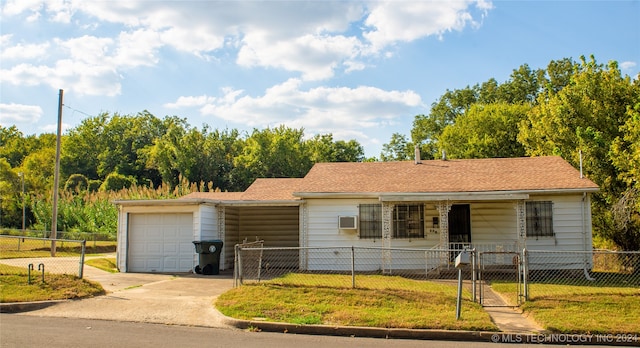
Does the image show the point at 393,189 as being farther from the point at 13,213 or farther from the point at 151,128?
the point at 151,128

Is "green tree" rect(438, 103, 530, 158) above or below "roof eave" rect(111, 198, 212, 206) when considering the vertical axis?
above

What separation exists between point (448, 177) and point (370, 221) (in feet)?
12.0

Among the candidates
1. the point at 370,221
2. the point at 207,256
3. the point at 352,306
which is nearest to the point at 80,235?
the point at 207,256

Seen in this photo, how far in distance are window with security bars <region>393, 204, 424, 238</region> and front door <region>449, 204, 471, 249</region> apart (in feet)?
5.22

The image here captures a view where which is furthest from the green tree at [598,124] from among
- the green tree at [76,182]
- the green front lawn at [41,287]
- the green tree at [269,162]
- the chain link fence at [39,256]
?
the green tree at [76,182]

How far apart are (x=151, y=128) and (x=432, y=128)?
37.9m

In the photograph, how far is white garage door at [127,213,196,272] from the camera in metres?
19.4

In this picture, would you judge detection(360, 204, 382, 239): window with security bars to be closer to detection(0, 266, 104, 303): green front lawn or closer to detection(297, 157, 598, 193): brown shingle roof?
detection(297, 157, 598, 193): brown shingle roof

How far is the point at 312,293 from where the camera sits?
481 inches

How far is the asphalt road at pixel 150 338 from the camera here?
870 centimetres

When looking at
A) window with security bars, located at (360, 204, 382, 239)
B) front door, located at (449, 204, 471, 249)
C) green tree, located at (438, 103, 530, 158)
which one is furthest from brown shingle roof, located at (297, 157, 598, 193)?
green tree, located at (438, 103, 530, 158)

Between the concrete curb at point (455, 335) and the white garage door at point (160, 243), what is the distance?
10.00 meters

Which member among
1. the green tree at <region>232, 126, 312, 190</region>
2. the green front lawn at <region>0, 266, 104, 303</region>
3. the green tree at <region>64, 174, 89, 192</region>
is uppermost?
the green tree at <region>232, 126, 312, 190</region>

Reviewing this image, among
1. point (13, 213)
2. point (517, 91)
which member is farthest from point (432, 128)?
point (13, 213)
